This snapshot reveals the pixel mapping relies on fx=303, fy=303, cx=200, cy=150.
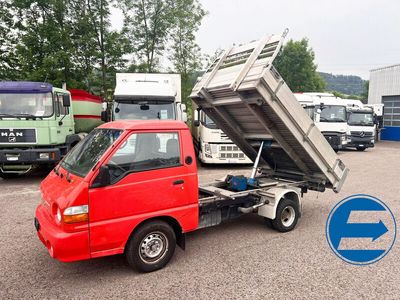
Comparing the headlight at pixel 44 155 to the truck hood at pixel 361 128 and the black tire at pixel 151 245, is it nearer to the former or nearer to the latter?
the black tire at pixel 151 245

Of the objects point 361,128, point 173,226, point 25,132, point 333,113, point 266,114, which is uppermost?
point 333,113

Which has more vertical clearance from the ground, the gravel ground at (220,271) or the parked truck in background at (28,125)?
the parked truck in background at (28,125)

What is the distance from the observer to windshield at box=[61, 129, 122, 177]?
3641mm

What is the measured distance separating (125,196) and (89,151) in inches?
34.2

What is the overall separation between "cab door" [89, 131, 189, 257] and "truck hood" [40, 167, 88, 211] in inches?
4.1

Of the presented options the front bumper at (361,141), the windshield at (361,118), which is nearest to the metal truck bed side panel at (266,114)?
the front bumper at (361,141)

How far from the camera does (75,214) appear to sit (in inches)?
128

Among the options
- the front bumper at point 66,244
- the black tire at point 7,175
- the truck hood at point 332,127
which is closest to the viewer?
the front bumper at point 66,244

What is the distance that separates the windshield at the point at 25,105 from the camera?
335 inches

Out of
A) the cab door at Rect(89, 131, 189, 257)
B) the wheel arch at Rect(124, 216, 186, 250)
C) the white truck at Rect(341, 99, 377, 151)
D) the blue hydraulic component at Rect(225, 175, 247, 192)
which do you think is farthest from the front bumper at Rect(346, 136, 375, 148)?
the cab door at Rect(89, 131, 189, 257)

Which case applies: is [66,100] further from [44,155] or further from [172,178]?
[172,178]

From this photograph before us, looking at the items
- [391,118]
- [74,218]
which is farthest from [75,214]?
[391,118]

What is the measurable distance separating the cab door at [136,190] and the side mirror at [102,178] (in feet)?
0.20

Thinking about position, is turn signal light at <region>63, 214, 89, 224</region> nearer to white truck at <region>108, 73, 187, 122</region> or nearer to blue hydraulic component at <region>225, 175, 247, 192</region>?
blue hydraulic component at <region>225, 175, 247, 192</region>
